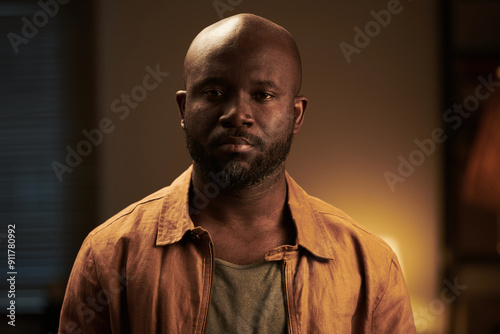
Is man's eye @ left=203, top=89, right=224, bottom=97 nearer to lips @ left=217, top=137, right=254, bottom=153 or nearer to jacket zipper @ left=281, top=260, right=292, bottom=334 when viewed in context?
lips @ left=217, top=137, right=254, bottom=153

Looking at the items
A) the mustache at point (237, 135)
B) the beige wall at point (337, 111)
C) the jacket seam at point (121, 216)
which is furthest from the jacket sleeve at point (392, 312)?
the beige wall at point (337, 111)

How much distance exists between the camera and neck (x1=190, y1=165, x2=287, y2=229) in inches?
43.2

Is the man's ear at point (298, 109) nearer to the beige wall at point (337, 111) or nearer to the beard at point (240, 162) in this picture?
the beard at point (240, 162)

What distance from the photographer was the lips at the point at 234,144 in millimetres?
1001

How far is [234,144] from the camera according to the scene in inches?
39.5

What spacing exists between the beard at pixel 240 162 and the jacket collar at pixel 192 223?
0.08 metres

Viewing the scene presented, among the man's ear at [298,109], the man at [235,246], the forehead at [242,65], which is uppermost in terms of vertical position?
the forehead at [242,65]

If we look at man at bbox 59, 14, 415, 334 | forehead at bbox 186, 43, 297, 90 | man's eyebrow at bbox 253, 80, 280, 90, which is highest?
forehead at bbox 186, 43, 297, 90

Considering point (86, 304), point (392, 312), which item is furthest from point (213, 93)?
point (392, 312)

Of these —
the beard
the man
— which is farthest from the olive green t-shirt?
the beard

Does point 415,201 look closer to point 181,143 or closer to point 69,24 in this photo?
point 181,143

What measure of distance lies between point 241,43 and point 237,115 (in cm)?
15

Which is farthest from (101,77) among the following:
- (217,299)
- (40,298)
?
(217,299)

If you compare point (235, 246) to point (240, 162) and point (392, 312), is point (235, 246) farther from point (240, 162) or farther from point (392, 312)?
point (392, 312)
